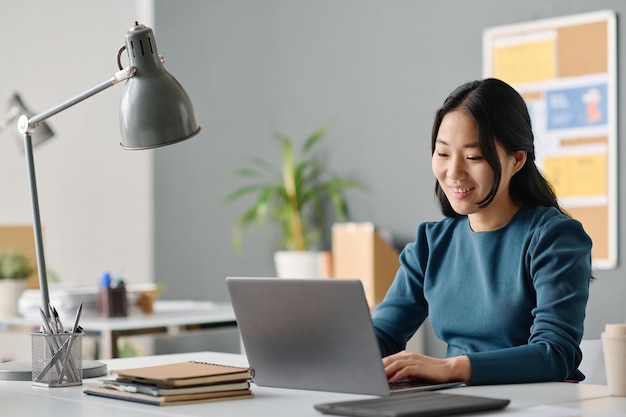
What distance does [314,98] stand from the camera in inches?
194

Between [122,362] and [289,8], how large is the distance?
326cm

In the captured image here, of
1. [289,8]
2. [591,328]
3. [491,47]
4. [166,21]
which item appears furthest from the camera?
[166,21]

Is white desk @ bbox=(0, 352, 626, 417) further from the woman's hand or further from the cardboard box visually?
the cardboard box

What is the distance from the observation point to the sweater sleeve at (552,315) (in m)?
1.61

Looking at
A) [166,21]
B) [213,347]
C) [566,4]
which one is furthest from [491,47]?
[166,21]

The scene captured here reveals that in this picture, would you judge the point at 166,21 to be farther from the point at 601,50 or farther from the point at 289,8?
the point at 601,50

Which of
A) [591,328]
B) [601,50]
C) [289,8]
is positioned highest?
[289,8]

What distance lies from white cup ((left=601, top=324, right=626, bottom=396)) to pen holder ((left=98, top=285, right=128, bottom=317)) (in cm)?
232

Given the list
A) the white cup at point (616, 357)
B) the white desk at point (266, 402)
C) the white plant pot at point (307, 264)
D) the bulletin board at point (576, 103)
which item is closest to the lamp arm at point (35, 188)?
the white desk at point (266, 402)

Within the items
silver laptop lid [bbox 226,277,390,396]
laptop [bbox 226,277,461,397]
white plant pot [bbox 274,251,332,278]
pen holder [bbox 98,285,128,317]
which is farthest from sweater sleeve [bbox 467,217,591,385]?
white plant pot [bbox 274,251,332,278]

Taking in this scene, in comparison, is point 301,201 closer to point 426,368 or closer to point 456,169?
point 456,169

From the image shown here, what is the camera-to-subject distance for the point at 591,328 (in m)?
3.89

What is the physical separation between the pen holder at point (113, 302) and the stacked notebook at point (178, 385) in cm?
197

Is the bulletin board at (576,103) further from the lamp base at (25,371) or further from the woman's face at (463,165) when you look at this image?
the lamp base at (25,371)
